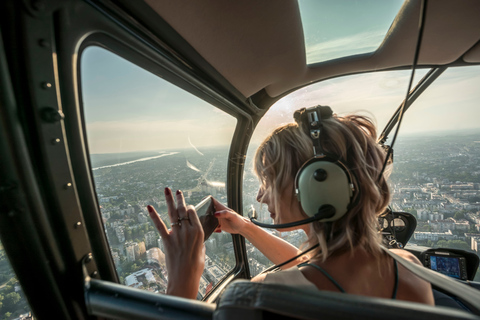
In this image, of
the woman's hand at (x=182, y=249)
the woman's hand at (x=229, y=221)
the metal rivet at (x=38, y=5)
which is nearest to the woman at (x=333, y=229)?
the woman's hand at (x=182, y=249)

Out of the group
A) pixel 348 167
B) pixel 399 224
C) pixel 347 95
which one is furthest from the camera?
pixel 399 224

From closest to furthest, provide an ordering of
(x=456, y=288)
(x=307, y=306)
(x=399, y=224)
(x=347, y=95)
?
(x=307, y=306) → (x=456, y=288) → (x=347, y=95) → (x=399, y=224)

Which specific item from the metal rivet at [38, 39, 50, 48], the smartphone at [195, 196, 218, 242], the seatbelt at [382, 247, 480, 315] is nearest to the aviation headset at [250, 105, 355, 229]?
the seatbelt at [382, 247, 480, 315]

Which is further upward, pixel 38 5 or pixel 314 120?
pixel 38 5

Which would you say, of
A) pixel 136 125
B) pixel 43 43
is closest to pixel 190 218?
pixel 136 125

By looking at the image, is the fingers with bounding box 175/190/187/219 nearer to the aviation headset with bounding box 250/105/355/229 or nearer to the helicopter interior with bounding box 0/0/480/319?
the helicopter interior with bounding box 0/0/480/319

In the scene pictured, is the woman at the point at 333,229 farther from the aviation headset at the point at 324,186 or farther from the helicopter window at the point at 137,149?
the helicopter window at the point at 137,149

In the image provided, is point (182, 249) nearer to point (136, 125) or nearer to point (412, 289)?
point (136, 125)
